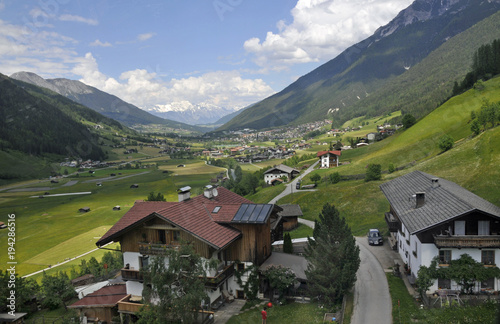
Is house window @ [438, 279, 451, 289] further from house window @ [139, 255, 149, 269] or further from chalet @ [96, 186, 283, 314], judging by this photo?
house window @ [139, 255, 149, 269]

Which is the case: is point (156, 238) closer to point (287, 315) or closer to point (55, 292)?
point (287, 315)

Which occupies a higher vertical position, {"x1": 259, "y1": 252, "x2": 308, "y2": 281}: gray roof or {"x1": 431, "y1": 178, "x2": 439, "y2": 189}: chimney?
A: {"x1": 431, "y1": 178, "x2": 439, "y2": 189}: chimney

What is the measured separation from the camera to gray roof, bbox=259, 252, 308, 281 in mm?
30422

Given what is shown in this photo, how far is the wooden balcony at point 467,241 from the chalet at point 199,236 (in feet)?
49.0

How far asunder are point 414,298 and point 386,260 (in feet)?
34.4

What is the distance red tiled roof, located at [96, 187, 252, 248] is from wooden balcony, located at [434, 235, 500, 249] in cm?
1749

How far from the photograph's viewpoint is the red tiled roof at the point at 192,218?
2841 cm

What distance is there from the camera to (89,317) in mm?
29844

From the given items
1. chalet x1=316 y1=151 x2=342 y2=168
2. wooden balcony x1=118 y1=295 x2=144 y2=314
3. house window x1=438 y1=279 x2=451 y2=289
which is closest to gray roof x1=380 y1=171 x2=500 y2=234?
house window x1=438 y1=279 x2=451 y2=289

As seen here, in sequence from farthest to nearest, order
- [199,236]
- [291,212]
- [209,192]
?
1. [291,212]
2. [209,192]
3. [199,236]

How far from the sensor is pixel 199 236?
2758 centimetres

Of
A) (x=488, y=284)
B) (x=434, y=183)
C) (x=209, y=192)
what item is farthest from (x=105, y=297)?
(x=434, y=183)

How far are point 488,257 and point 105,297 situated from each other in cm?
3490

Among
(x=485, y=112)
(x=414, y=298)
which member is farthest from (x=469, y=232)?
(x=485, y=112)
